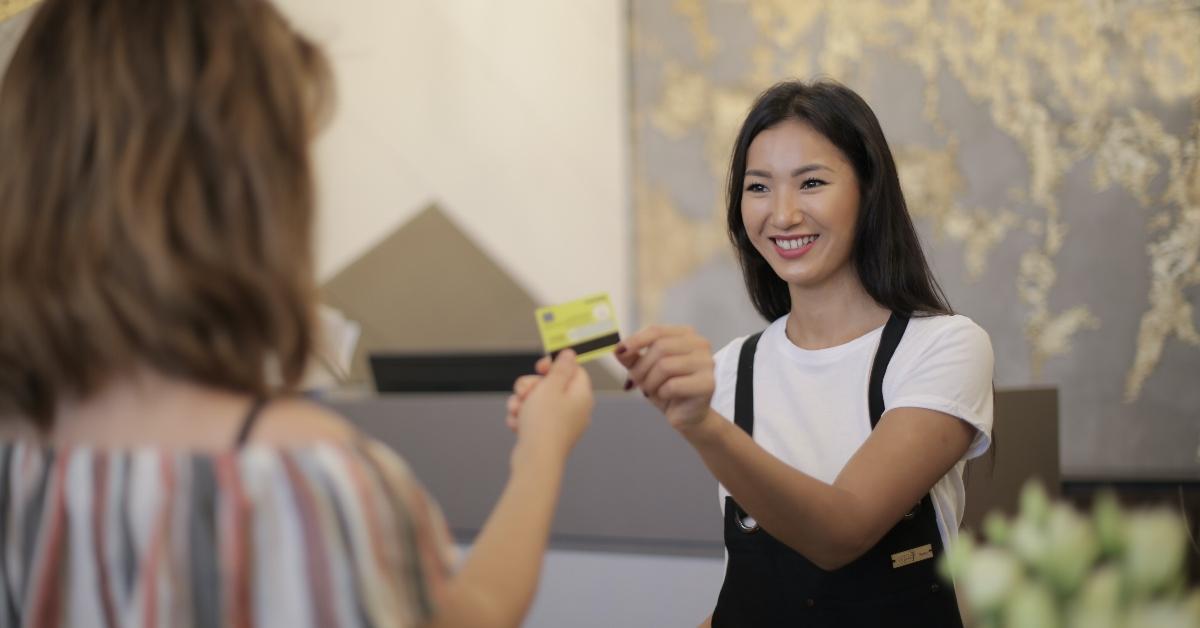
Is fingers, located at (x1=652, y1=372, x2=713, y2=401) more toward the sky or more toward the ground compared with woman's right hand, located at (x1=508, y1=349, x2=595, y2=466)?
more toward the ground

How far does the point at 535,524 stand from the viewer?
36.9 inches

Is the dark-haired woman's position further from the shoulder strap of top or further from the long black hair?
the shoulder strap of top

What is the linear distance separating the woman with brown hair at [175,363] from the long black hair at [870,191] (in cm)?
96

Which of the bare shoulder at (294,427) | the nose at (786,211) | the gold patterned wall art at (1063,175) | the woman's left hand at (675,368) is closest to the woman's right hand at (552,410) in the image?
the woman's left hand at (675,368)

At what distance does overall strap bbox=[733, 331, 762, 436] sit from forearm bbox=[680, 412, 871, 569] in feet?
0.96

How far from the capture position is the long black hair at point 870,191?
64.4 inches

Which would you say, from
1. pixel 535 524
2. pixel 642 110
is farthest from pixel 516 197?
pixel 535 524

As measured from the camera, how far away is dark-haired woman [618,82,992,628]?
1.34 metres

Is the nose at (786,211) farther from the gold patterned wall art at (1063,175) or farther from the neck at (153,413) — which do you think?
the gold patterned wall art at (1063,175)

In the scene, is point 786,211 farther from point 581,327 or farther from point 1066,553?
point 1066,553

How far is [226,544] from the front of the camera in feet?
2.53

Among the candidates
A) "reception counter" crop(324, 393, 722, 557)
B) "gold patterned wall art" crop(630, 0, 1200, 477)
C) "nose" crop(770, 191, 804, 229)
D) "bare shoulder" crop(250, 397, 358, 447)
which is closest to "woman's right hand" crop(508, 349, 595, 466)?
"bare shoulder" crop(250, 397, 358, 447)

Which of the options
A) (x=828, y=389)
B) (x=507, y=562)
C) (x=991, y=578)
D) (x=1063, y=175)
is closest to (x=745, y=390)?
(x=828, y=389)

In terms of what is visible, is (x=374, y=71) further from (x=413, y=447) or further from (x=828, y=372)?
(x=828, y=372)
